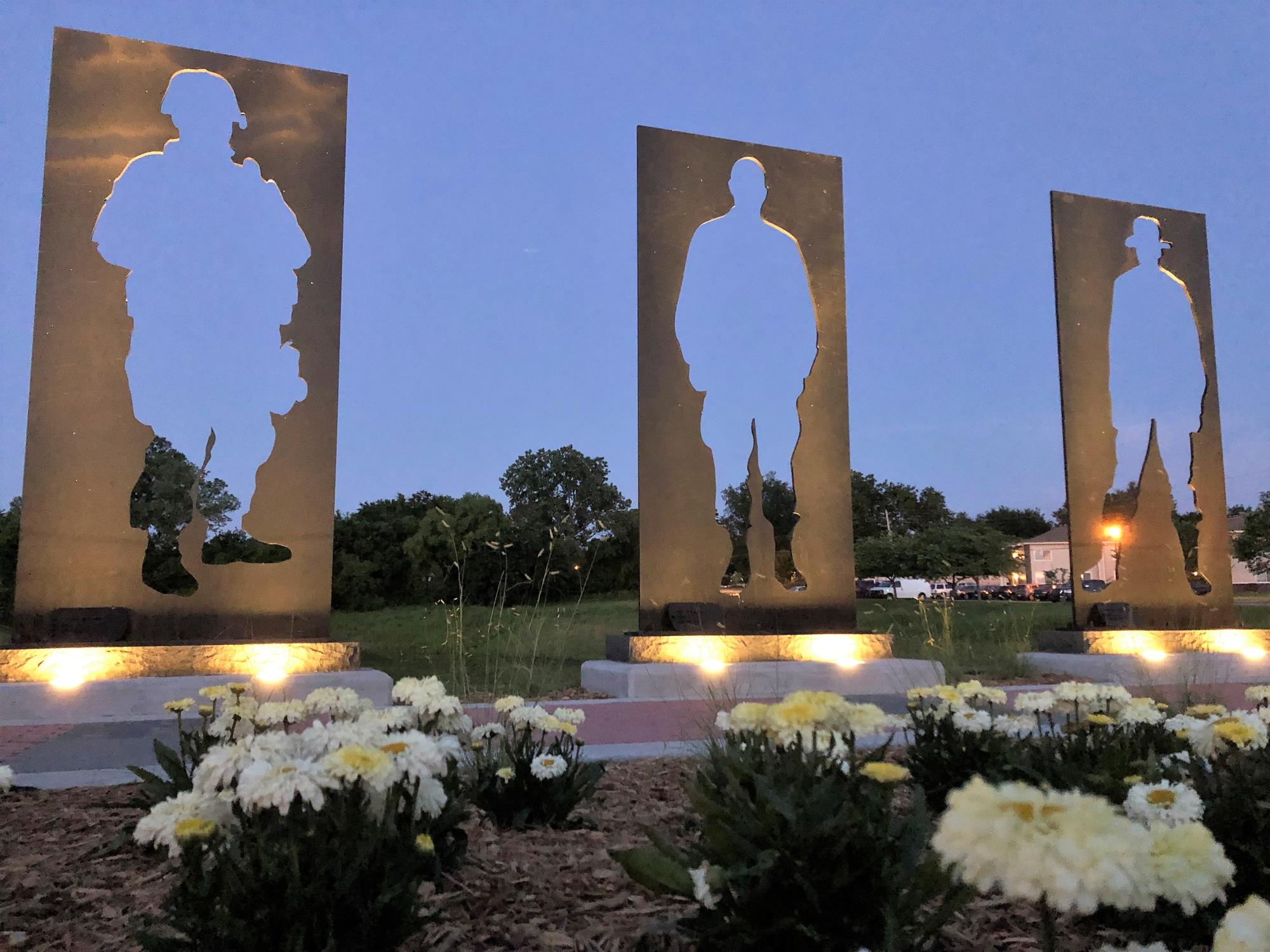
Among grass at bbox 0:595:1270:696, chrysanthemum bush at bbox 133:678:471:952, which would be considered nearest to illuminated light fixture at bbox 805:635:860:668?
grass at bbox 0:595:1270:696

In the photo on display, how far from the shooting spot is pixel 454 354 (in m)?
30.1

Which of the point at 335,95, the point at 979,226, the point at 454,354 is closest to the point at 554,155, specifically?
the point at 454,354

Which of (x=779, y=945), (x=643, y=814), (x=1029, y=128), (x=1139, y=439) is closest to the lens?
(x=779, y=945)

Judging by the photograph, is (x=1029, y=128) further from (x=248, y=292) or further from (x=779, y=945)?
(x=779, y=945)

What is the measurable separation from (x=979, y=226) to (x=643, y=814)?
30782 millimetres

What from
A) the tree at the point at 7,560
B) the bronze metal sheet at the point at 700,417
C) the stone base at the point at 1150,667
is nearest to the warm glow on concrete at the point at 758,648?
the bronze metal sheet at the point at 700,417

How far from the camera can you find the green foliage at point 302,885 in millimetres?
1359

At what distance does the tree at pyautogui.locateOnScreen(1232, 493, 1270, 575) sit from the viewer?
2417 cm

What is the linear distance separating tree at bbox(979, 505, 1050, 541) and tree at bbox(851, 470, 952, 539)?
66.5 ft

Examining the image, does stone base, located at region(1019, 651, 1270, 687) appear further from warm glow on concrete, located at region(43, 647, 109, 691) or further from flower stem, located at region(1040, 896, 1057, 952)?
flower stem, located at region(1040, 896, 1057, 952)

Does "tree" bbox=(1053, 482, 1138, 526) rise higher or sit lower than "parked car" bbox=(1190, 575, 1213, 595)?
higher

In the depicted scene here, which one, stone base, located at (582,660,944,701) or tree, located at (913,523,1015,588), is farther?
tree, located at (913,523,1015,588)

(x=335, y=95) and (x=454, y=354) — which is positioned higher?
(x=454, y=354)

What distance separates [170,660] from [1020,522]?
4803cm
